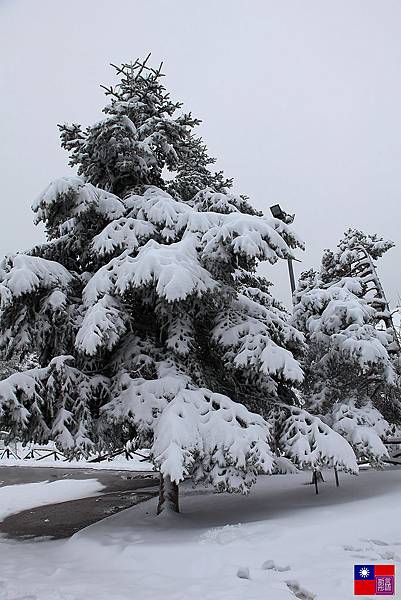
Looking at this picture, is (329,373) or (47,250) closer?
(47,250)

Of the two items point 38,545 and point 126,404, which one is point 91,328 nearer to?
point 126,404

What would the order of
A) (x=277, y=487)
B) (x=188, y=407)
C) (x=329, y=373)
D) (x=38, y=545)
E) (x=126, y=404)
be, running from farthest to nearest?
(x=277, y=487)
(x=329, y=373)
(x=38, y=545)
(x=126, y=404)
(x=188, y=407)

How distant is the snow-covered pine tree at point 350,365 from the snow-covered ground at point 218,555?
1271 mm

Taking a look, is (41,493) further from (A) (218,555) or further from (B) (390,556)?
(B) (390,556)

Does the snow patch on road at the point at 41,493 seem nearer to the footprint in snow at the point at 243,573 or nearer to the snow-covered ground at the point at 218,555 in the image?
the snow-covered ground at the point at 218,555

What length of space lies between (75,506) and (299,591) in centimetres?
1019

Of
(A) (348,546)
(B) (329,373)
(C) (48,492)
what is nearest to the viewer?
(A) (348,546)

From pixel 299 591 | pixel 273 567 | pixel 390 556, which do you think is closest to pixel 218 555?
pixel 273 567

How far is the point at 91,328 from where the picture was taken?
7.36 metres

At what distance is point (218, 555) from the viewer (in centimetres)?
605

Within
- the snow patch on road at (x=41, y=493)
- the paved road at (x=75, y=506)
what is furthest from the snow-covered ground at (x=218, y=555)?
the snow patch on road at (x=41, y=493)

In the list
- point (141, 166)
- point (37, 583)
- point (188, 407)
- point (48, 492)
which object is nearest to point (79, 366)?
point (188, 407)

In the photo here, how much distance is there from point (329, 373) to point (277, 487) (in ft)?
12.5

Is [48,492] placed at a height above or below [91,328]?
below
